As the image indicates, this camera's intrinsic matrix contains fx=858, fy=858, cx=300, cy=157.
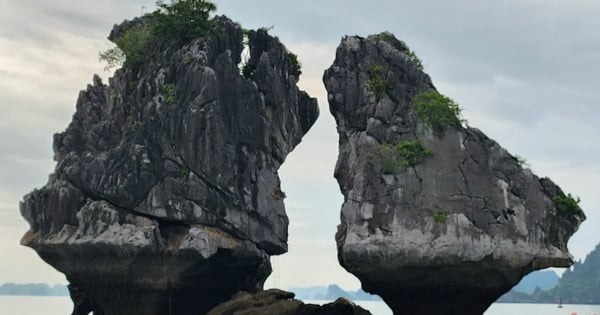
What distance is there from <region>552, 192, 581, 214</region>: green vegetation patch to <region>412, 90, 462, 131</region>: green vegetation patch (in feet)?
16.0

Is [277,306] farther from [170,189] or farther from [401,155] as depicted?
[401,155]

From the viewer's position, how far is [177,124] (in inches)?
1479

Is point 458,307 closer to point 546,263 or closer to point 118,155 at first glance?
point 546,263

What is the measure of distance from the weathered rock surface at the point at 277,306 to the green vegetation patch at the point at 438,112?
8.21m

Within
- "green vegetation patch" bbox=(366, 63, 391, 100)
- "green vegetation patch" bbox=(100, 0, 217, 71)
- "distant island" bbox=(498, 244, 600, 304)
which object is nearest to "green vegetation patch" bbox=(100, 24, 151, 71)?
"green vegetation patch" bbox=(100, 0, 217, 71)

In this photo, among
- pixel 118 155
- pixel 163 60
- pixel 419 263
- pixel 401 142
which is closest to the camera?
pixel 419 263

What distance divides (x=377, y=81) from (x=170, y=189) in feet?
32.8

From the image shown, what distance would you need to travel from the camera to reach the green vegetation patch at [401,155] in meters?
34.1

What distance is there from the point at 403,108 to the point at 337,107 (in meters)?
3.13

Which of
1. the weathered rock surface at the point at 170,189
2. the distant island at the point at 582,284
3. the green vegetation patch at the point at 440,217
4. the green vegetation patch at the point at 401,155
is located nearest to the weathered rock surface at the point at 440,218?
the green vegetation patch at the point at 440,217

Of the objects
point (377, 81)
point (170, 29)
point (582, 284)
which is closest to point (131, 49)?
point (170, 29)

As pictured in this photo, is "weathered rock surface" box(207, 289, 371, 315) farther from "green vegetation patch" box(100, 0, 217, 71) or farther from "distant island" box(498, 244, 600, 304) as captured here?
"distant island" box(498, 244, 600, 304)

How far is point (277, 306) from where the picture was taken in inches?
1390

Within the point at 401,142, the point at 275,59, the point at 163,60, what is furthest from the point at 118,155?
the point at 401,142
